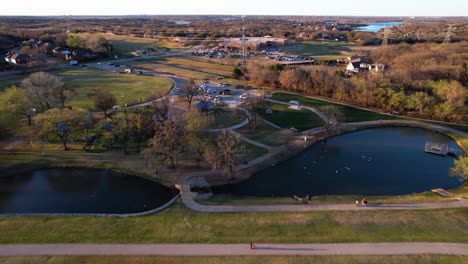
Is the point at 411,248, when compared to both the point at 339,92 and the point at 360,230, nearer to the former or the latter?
the point at 360,230

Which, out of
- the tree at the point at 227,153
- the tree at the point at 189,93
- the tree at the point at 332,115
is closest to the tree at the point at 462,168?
the tree at the point at 332,115

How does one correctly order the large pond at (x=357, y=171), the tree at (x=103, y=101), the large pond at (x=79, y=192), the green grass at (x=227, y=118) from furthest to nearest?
the green grass at (x=227, y=118) → the tree at (x=103, y=101) → the large pond at (x=357, y=171) → the large pond at (x=79, y=192)

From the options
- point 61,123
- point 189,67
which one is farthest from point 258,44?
point 61,123

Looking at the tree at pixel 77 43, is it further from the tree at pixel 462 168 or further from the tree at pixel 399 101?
the tree at pixel 462 168

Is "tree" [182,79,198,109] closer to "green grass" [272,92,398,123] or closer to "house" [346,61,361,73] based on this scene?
"green grass" [272,92,398,123]

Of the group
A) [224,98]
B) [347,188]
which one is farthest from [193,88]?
[347,188]

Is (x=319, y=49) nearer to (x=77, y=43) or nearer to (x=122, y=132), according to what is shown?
(x=77, y=43)
